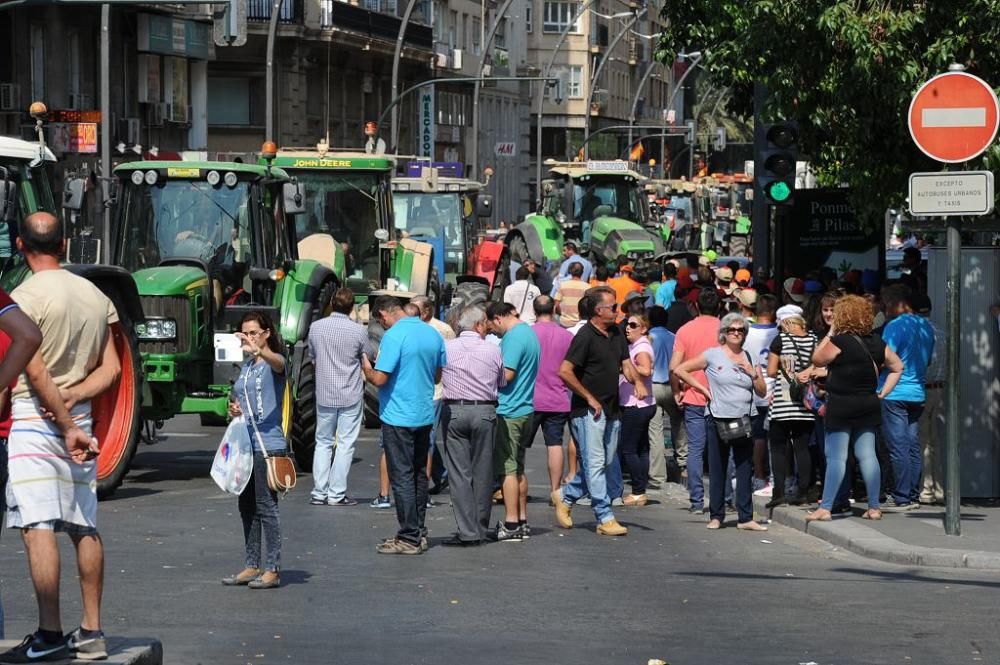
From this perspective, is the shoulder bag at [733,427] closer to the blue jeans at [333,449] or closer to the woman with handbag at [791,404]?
the woman with handbag at [791,404]

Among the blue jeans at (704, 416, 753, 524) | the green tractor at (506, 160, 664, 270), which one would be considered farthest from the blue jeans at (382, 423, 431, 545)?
the green tractor at (506, 160, 664, 270)

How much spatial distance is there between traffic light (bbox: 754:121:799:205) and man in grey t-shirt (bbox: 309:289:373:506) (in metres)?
5.86

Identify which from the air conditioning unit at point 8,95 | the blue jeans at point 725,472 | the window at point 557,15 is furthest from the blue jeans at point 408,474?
the window at point 557,15

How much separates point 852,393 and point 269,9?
4327cm

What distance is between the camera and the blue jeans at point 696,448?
15922 mm

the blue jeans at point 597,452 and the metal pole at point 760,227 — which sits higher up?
the metal pole at point 760,227

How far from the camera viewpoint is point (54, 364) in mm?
8492

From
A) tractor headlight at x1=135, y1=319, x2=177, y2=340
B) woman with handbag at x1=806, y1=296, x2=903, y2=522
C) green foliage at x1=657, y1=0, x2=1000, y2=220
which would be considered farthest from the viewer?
tractor headlight at x1=135, y1=319, x2=177, y2=340

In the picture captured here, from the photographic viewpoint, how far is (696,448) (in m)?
15.9

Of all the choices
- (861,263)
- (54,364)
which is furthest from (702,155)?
(54,364)

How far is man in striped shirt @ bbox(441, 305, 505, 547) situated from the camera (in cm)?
1355

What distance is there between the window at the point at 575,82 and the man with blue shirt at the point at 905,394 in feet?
300

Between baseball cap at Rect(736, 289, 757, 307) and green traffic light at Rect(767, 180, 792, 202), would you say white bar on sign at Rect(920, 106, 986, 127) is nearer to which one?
baseball cap at Rect(736, 289, 757, 307)

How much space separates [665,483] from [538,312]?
2.99m
